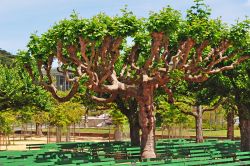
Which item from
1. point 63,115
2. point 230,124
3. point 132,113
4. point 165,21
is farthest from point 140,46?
point 230,124

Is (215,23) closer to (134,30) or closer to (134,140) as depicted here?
(134,30)

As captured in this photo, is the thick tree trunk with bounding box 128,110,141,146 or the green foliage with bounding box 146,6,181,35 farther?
the thick tree trunk with bounding box 128,110,141,146

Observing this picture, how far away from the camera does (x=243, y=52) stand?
75.7 ft

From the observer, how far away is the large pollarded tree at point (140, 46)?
63.1 feet

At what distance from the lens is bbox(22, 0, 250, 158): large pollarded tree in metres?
19.2

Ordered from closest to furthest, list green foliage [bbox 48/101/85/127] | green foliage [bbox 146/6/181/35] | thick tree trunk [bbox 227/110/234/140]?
green foliage [bbox 146/6/181/35] → green foliage [bbox 48/101/85/127] → thick tree trunk [bbox 227/110/234/140]

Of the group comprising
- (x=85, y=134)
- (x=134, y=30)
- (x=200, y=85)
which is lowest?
(x=85, y=134)

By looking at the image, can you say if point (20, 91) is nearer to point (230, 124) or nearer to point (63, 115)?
point (63, 115)

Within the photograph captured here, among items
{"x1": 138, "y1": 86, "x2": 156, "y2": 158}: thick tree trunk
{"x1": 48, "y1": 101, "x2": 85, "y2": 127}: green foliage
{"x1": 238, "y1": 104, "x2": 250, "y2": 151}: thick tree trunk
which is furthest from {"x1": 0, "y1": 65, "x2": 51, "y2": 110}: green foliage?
{"x1": 238, "y1": 104, "x2": 250, "y2": 151}: thick tree trunk

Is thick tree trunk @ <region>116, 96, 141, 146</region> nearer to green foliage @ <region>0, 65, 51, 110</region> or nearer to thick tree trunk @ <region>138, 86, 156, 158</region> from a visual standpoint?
green foliage @ <region>0, 65, 51, 110</region>

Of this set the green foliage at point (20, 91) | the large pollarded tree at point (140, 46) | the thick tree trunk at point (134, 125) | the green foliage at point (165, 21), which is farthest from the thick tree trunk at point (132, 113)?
the green foliage at point (165, 21)

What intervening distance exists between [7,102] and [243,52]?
1987cm

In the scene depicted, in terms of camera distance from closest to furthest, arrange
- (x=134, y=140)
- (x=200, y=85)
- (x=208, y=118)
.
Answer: (x=200, y=85)
(x=134, y=140)
(x=208, y=118)

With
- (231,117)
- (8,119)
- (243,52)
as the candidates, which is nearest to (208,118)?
(231,117)
